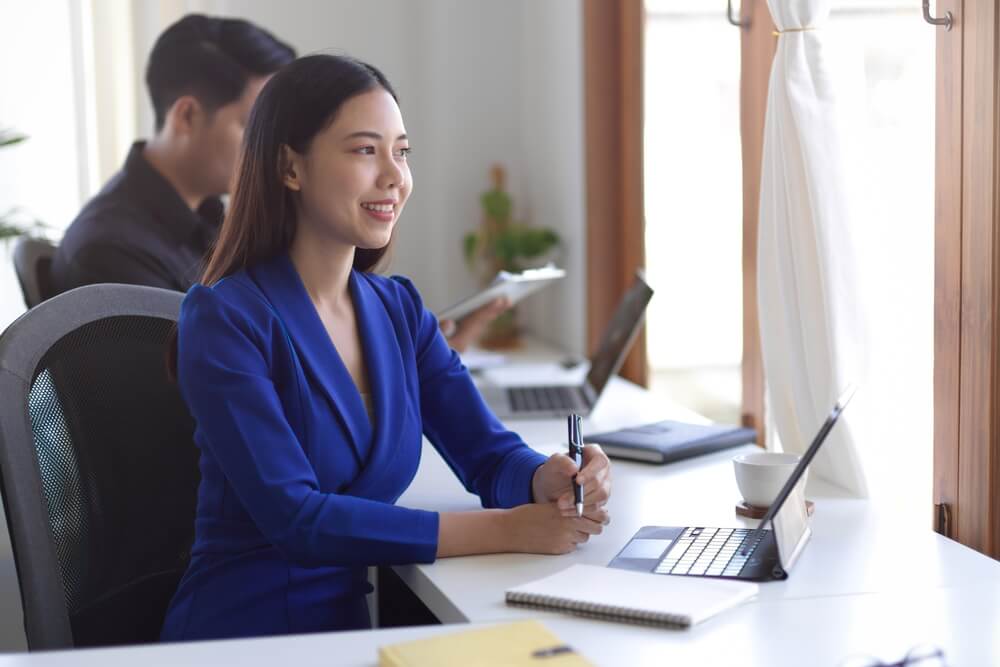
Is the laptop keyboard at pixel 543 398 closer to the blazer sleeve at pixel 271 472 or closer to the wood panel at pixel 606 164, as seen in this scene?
the wood panel at pixel 606 164

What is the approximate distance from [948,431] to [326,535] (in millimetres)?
809

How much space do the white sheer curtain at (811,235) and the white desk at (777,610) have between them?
0.14 metres

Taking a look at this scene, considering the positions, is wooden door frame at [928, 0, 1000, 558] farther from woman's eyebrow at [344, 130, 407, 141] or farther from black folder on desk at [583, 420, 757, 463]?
woman's eyebrow at [344, 130, 407, 141]

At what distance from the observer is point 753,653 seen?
1.04 metres

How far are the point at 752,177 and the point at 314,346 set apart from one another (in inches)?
42.1

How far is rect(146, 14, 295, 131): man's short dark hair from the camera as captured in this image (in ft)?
8.64

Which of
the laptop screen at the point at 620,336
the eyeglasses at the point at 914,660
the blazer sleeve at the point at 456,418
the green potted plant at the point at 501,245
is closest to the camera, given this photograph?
the eyeglasses at the point at 914,660

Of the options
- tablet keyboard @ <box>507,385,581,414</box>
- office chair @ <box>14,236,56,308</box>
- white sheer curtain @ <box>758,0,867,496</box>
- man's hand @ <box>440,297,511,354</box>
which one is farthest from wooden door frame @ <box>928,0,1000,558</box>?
office chair @ <box>14,236,56,308</box>

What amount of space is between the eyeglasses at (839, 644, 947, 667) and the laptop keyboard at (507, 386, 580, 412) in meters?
1.42

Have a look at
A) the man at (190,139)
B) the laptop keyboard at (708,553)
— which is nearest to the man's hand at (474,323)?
the man at (190,139)

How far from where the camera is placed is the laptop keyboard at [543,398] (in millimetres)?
2363

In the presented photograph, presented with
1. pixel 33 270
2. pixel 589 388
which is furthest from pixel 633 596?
pixel 33 270

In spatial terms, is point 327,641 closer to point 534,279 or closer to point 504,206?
point 534,279

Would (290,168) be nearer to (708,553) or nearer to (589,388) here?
(708,553)
